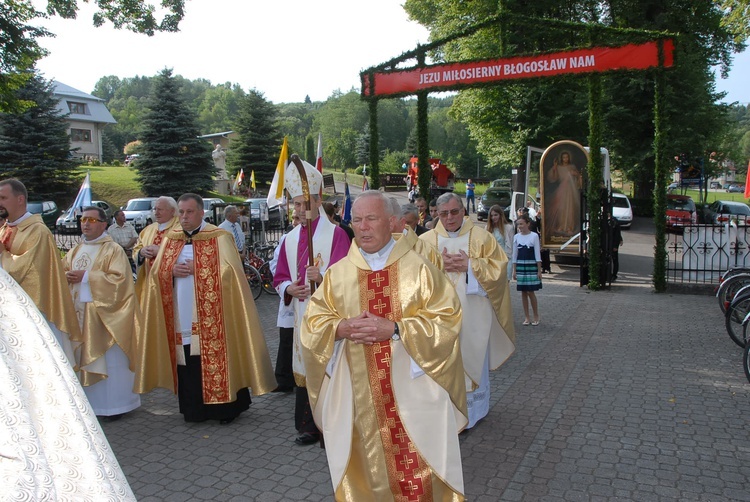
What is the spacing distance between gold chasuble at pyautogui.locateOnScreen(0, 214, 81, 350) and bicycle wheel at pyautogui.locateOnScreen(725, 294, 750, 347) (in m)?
7.70

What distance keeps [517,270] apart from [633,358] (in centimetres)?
248

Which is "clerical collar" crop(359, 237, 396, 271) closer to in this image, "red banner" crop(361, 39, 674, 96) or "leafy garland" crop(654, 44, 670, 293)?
"red banner" crop(361, 39, 674, 96)

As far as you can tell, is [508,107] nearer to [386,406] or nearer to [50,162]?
[50,162]

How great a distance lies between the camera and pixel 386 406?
3.63m

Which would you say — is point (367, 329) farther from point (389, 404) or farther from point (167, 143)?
point (167, 143)

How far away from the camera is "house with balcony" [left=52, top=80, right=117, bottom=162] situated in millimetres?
62500

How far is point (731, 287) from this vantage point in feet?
31.8

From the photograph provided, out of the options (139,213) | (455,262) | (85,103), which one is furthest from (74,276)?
(85,103)

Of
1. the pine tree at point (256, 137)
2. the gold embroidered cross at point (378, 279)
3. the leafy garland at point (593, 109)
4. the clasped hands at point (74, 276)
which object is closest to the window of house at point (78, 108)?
the pine tree at point (256, 137)

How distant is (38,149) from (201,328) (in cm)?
3245

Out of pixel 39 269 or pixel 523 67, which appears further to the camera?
pixel 523 67

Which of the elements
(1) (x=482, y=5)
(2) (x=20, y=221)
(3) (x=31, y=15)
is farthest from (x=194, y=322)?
(1) (x=482, y=5)

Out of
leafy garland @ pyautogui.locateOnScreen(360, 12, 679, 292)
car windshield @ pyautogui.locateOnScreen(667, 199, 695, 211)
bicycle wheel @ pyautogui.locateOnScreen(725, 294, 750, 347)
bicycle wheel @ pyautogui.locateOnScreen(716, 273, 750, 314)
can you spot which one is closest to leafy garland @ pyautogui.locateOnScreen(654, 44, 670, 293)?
leafy garland @ pyautogui.locateOnScreen(360, 12, 679, 292)

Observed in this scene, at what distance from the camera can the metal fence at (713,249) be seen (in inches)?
503
